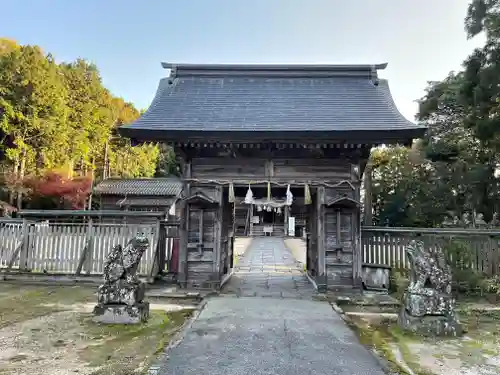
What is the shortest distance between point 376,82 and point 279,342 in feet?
28.9

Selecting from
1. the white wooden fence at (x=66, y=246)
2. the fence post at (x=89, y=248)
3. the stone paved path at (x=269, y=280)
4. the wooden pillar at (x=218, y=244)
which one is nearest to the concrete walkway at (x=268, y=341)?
the stone paved path at (x=269, y=280)

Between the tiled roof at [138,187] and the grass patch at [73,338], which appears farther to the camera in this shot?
the tiled roof at [138,187]

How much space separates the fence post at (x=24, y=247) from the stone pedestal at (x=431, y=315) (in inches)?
391

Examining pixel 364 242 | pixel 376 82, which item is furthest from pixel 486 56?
pixel 364 242

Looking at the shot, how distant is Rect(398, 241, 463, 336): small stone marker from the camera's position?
17.7 feet

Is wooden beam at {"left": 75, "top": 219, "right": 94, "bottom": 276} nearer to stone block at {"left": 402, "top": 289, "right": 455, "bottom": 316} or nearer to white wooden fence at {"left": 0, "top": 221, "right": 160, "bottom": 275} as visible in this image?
white wooden fence at {"left": 0, "top": 221, "right": 160, "bottom": 275}

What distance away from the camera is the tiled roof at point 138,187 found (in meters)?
26.2

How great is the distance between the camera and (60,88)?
24.3m

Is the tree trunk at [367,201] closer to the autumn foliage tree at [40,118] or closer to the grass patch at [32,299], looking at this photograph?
the grass patch at [32,299]

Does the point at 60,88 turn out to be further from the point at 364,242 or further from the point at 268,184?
the point at 364,242

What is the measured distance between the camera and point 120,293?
5.80 m

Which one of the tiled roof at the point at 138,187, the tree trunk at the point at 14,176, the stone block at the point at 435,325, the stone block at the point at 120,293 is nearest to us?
the stone block at the point at 435,325

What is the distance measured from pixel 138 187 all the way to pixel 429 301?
24.8 metres

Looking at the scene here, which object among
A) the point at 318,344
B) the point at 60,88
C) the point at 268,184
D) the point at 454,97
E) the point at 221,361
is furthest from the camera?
the point at 60,88
